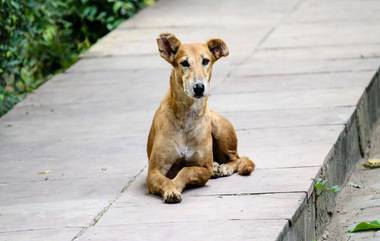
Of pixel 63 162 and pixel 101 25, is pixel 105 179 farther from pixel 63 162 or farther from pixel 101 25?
pixel 101 25

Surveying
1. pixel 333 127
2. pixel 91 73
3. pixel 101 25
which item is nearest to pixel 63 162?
pixel 333 127

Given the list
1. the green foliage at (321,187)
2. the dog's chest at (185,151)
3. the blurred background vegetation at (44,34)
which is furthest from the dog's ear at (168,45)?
the blurred background vegetation at (44,34)

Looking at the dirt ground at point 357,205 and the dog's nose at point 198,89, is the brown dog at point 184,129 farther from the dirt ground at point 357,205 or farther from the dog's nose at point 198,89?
the dirt ground at point 357,205

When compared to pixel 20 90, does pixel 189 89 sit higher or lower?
higher

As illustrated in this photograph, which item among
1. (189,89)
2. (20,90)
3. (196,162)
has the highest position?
(189,89)

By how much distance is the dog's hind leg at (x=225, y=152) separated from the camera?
8.32m

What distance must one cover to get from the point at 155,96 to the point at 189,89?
361 centimetres

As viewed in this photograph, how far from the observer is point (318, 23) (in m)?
14.5

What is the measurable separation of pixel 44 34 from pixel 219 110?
468cm

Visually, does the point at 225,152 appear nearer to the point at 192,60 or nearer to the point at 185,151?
the point at 185,151

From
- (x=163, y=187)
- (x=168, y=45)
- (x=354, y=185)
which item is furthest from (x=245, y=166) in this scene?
(x=354, y=185)

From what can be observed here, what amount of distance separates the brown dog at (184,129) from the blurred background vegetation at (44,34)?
411 cm

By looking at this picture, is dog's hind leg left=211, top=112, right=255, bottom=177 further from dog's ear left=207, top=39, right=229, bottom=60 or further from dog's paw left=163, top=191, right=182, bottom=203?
dog's paw left=163, top=191, right=182, bottom=203

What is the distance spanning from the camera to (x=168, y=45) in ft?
26.6
